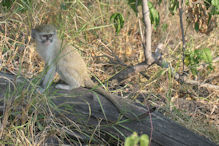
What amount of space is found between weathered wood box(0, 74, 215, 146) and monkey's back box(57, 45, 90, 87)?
0.88 ft

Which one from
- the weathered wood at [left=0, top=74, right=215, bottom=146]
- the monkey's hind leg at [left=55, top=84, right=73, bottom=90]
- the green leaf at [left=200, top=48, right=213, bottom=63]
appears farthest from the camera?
the green leaf at [left=200, top=48, right=213, bottom=63]

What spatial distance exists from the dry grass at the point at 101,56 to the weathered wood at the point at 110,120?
22 centimetres

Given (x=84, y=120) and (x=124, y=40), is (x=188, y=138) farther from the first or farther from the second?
(x=124, y=40)

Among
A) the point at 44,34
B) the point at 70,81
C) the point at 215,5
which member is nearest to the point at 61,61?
the point at 70,81

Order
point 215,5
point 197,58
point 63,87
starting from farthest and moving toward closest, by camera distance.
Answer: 1. point 197,58
2. point 215,5
3. point 63,87

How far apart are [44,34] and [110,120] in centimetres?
129

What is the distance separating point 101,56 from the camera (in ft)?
16.3

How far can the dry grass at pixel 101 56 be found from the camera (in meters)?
3.15

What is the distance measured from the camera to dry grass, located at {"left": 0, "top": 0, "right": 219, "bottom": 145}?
315cm

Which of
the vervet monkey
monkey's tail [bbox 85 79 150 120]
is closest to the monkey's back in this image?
the vervet monkey

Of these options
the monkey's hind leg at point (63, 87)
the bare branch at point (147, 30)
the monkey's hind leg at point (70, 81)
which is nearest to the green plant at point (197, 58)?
the bare branch at point (147, 30)

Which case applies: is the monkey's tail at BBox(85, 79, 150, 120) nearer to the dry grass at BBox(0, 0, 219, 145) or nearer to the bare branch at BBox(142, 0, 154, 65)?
the dry grass at BBox(0, 0, 219, 145)

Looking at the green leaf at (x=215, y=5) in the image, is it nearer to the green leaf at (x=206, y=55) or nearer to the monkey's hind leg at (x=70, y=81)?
the green leaf at (x=206, y=55)

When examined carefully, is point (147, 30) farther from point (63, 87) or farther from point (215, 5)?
point (63, 87)
